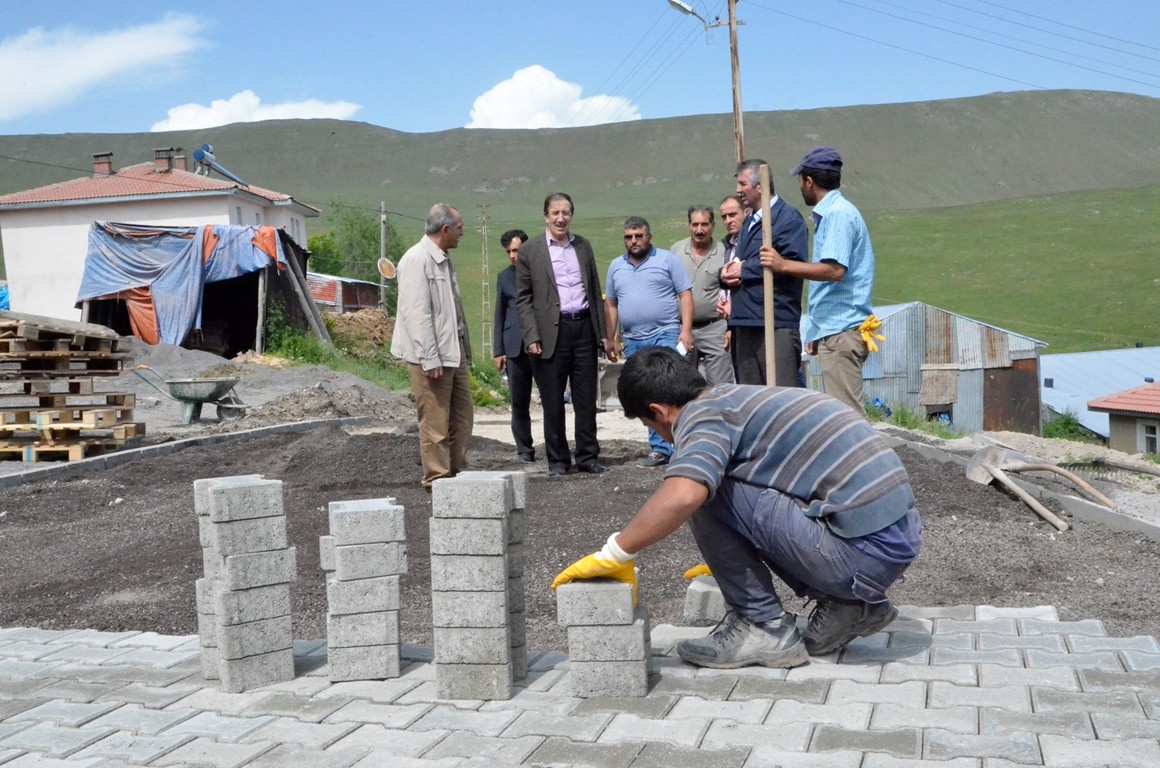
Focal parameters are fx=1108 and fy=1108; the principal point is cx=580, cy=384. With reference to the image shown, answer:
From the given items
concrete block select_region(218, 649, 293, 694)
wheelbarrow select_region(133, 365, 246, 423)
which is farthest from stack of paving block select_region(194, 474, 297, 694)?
wheelbarrow select_region(133, 365, 246, 423)

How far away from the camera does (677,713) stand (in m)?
3.37

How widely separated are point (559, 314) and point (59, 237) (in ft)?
123

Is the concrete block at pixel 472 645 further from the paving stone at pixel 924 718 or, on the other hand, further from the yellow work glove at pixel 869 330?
the yellow work glove at pixel 869 330

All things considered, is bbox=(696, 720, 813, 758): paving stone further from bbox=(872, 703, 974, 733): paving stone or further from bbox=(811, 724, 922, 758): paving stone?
bbox=(872, 703, 974, 733): paving stone

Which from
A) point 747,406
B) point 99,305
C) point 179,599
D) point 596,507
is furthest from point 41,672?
point 99,305

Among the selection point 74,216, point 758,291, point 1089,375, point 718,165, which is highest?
point 718,165

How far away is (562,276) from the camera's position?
8.01 metres

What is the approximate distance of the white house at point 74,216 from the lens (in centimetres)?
3919

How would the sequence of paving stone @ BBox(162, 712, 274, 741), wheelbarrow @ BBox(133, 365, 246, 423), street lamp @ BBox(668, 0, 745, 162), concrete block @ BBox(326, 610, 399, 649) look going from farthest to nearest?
1. street lamp @ BBox(668, 0, 745, 162)
2. wheelbarrow @ BBox(133, 365, 246, 423)
3. concrete block @ BBox(326, 610, 399, 649)
4. paving stone @ BBox(162, 712, 274, 741)

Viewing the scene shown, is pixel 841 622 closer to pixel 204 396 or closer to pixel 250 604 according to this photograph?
pixel 250 604

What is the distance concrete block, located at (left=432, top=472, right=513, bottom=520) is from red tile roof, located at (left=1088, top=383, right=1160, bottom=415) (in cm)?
3482

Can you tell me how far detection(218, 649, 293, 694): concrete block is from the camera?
380 cm

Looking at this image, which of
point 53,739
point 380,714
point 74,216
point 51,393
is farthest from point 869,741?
point 74,216

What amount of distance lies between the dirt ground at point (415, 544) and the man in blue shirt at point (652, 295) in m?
1.03
